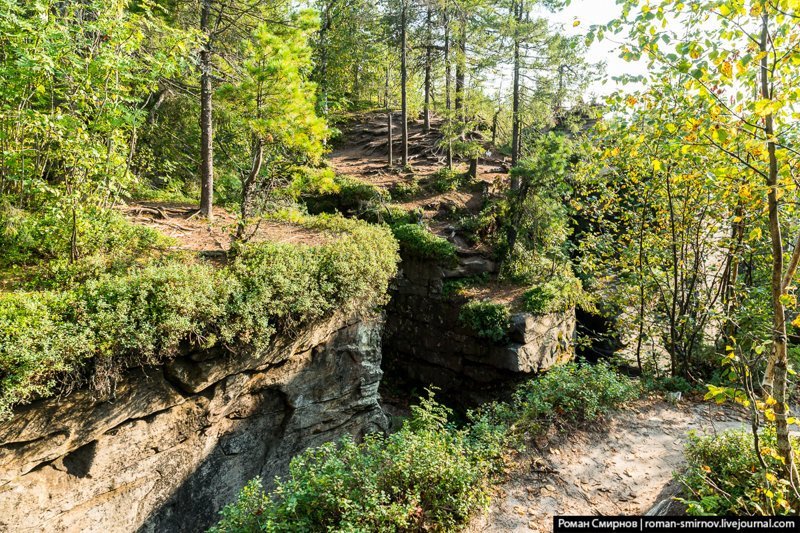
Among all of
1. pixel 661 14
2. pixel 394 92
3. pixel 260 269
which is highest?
pixel 394 92

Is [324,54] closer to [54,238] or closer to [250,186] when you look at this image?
[250,186]

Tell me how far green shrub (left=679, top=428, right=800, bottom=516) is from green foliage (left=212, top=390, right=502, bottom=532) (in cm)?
213

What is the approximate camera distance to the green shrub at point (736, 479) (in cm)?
326

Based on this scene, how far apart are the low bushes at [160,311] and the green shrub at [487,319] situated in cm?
442

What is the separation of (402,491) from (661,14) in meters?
4.89

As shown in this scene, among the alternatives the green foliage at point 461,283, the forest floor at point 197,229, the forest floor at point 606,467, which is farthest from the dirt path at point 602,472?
the green foliage at point 461,283

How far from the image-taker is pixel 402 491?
441 cm

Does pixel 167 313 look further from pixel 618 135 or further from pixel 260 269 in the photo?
pixel 618 135

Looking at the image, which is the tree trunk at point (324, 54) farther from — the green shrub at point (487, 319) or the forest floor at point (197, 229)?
the green shrub at point (487, 319)

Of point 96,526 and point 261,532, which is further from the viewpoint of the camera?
point 96,526

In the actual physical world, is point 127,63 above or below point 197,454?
above

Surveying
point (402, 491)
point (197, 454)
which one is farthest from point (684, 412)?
point (197, 454)

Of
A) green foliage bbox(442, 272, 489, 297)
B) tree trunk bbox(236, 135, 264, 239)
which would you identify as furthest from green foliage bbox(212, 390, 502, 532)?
green foliage bbox(442, 272, 489, 297)

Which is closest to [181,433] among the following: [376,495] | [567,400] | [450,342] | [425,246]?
[376,495]
